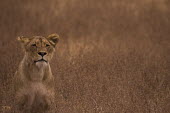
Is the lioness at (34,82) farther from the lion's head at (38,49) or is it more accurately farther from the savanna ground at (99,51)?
the savanna ground at (99,51)

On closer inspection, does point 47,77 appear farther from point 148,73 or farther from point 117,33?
point 117,33

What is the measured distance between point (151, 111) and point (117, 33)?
13.7ft

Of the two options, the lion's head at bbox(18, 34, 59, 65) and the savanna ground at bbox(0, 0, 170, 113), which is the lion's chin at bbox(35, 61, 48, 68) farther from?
the savanna ground at bbox(0, 0, 170, 113)

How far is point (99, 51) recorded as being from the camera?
313 inches

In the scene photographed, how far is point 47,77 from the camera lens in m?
5.18

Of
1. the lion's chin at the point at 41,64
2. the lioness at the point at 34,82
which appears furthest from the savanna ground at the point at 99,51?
the lion's chin at the point at 41,64

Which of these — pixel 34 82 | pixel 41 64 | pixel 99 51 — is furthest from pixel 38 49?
pixel 99 51

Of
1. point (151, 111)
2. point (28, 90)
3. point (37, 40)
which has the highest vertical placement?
point (37, 40)

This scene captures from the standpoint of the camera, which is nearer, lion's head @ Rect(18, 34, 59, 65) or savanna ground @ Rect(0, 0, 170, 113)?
lion's head @ Rect(18, 34, 59, 65)

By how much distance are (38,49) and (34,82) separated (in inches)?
16.3

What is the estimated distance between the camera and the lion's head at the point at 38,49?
489 cm

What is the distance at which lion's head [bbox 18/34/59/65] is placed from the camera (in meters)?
4.89

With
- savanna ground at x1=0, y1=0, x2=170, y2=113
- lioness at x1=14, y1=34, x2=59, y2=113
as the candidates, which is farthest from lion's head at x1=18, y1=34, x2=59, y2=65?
savanna ground at x1=0, y1=0, x2=170, y2=113

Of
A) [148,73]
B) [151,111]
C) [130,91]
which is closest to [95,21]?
[148,73]
